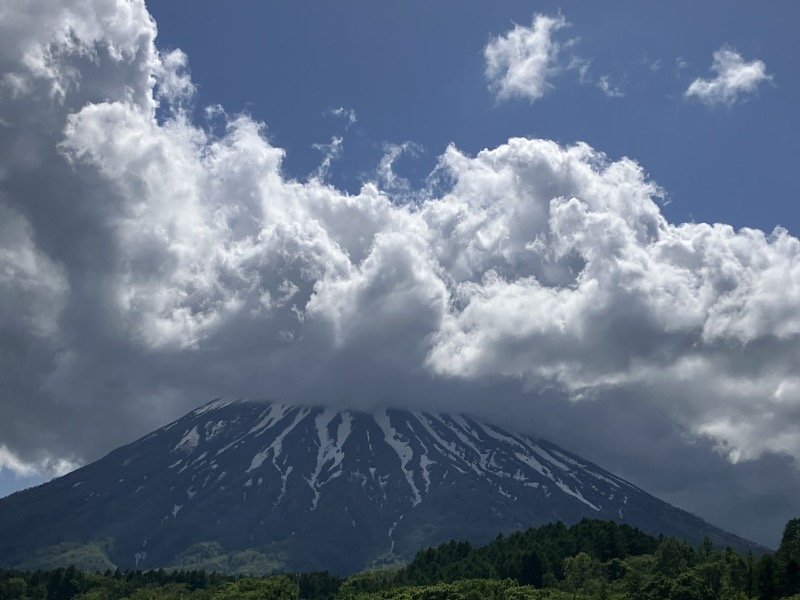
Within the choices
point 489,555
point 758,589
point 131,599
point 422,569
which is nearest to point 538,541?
point 489,555

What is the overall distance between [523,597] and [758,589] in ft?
110

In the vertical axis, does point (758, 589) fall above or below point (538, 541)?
below

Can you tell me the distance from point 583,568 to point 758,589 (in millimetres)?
35998

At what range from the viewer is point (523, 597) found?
145m

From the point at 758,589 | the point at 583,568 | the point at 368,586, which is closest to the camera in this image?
the point at 758,589

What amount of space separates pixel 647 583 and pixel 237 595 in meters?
74.2

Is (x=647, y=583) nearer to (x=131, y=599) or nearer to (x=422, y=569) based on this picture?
(x=422, y=569)

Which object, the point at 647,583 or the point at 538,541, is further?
the point at 538,541

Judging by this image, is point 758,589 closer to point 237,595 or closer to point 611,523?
point 611,523

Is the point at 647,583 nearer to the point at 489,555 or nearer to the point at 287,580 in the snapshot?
the point at 489,555

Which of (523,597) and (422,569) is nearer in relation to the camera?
(523,597)

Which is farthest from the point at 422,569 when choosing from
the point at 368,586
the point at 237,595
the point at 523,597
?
the point at 523,597

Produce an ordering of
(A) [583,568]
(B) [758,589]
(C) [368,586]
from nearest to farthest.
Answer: (B) [758,589], (A) [583,568], (C) [368,586]

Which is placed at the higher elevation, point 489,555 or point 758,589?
point 489,555
